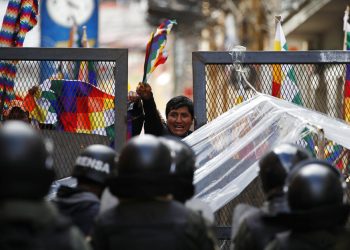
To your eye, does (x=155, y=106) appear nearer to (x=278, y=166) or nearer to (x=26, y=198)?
(x=278, y=166)

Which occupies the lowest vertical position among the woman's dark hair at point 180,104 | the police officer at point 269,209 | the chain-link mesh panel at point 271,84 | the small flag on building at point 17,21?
the police officer at point 269,209

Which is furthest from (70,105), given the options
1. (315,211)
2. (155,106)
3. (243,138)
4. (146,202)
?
(315,211)

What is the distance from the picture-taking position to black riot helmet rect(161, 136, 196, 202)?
5.87m

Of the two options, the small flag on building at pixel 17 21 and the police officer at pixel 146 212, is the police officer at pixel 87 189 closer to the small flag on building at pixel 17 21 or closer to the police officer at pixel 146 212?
the police officer at pixel 146 212

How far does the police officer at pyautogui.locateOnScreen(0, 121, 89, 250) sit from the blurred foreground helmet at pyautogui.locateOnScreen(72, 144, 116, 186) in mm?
1647

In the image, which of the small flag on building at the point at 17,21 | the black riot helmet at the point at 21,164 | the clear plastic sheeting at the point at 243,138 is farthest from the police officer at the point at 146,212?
the small flag on building at the point at 17,21

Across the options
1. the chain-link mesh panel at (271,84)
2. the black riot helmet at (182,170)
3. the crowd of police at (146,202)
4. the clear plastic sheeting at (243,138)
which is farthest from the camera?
the chain-link mesh panel at (271,84)

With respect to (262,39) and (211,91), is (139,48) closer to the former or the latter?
(262,39)

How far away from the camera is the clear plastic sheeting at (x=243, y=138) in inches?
300

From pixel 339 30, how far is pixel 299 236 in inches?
822

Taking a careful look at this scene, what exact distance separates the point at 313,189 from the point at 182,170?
0.89 meters

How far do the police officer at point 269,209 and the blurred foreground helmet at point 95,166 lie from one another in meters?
0.84

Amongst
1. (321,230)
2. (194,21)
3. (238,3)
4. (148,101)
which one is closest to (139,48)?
(194,21)

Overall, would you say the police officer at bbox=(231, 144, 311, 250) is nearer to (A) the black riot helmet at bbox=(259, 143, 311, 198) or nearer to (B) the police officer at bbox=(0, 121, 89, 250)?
(A) the black riot helmet at bbox=(259, 143, 311, 198)
